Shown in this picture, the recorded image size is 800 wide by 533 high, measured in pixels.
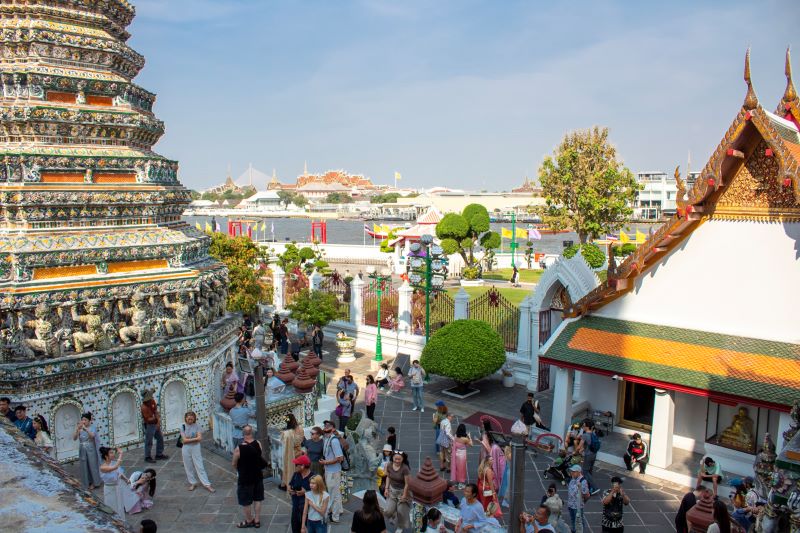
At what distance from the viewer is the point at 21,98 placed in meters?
12.8

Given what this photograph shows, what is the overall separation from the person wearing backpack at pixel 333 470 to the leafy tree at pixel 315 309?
33.6ft

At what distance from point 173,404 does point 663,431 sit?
9.55 metres

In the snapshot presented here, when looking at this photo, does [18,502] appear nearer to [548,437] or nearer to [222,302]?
[548,437]

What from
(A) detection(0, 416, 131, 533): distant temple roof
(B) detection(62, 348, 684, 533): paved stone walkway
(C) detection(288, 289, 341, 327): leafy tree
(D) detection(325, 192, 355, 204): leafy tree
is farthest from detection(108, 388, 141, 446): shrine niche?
(D) detection(325, 192, 355, 204): leafy tree

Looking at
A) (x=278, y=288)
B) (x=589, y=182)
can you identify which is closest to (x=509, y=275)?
(x=589, y=182)

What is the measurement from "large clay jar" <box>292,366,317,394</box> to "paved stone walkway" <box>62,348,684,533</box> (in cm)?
194

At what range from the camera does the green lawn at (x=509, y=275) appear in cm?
3678

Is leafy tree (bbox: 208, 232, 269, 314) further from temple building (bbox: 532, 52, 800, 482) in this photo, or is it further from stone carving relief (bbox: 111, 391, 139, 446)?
temple building (bbox: 532, 52, 800, 482)

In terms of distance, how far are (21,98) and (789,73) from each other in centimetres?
1498

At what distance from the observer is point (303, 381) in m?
12.8

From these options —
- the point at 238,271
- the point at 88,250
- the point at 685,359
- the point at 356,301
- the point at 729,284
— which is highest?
the point at 88,250

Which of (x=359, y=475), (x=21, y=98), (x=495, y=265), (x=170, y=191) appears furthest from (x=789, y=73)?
(x=495, y=265)

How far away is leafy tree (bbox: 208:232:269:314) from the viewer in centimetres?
2238

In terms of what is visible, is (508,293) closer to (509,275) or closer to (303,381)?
(509,275)
